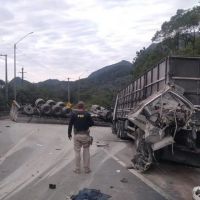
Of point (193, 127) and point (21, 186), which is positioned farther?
point (193, 127)

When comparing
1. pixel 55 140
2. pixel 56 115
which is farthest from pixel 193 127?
pixel 56 115

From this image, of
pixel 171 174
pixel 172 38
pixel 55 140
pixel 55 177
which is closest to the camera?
pixel 55 177

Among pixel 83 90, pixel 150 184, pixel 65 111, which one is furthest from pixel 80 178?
pixel 83 90

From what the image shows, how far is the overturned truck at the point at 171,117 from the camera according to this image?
1197 cm

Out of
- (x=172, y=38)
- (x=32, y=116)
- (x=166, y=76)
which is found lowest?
(x=32, y=116)

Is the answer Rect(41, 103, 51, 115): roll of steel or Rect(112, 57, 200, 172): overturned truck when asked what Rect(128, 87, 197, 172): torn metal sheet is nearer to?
Rect(112, 57, 200, 172): overturned truck

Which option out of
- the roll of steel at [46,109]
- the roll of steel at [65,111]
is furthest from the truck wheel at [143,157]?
the roll of steel at [46,109]

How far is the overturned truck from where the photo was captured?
39.3 ft

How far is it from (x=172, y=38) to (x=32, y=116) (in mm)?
36650

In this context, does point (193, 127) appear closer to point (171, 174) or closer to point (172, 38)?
point (171, 174)

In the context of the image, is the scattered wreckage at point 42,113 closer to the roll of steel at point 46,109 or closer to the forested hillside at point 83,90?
the roll of steel at point 46,109

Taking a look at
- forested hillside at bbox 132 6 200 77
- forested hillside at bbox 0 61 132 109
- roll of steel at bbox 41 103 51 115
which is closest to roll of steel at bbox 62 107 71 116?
roll of steel at bbox 41 103 51 115

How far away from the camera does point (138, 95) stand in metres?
18.7

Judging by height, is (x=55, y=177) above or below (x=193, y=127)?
below
